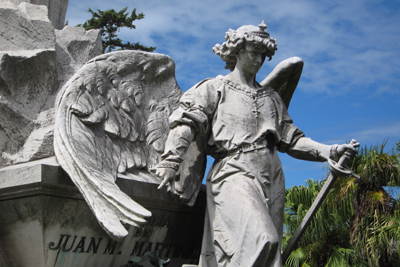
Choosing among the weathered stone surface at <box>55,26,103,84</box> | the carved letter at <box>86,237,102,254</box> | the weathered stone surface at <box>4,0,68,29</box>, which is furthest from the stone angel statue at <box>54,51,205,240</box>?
the weathered stone surface at <box>4,0,68,29</box>

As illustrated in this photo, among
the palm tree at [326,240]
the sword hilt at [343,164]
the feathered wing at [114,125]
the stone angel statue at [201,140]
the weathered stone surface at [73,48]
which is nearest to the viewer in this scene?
the feathered wing at [114,125]

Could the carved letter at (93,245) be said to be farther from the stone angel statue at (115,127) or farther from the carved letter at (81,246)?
the stone angel statue at (115,127)

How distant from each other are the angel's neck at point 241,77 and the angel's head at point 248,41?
0.17m

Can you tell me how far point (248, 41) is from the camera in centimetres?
585

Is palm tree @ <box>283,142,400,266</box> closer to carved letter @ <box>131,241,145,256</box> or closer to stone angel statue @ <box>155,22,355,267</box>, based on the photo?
stone angel statue @ <box>155,22,355,267</box>

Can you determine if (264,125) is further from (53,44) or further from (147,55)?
(53,44)

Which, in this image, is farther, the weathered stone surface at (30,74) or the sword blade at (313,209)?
the weathered stone surface at (30,74)

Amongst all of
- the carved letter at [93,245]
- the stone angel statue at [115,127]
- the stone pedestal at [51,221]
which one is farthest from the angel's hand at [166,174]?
the carved letter at [93,245]

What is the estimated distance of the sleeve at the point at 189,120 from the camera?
5355mm

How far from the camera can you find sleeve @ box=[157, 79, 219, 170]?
5.36m

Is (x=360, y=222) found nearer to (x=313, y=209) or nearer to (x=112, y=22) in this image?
(x=313, y=209)

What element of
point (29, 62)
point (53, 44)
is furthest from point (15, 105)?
point (53, 44)

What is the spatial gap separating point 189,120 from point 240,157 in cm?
56

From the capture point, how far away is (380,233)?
1063 centimetres
